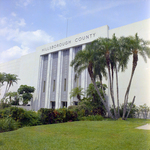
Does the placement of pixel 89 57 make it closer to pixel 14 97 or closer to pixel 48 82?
pixel 48 82

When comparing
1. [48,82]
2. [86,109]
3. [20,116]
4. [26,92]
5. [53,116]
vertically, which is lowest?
[53,116]

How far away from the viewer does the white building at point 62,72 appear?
20578 mm

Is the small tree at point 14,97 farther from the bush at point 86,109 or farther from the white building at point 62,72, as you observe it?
the bush at point 86,109

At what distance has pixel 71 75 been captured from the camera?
1083 inches

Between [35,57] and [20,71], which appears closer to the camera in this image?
[35,57]

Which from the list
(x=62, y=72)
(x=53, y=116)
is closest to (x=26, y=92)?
(x=62, y=72)

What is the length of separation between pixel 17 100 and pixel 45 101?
22.0 ft

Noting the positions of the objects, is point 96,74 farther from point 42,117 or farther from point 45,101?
point 45,101

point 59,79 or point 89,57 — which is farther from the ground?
point 89,57

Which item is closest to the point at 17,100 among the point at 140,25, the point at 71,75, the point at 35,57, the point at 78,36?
the point at 35,57

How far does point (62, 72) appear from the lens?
29.5 m

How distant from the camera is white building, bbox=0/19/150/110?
810 inches

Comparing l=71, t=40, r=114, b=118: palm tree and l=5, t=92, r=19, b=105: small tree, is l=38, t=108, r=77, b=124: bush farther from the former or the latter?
l=5, t=92, r=19, b=105: small tree

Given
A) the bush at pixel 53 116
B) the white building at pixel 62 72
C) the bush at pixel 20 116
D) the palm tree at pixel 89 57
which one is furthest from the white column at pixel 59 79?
the bush at pixel 20 116
